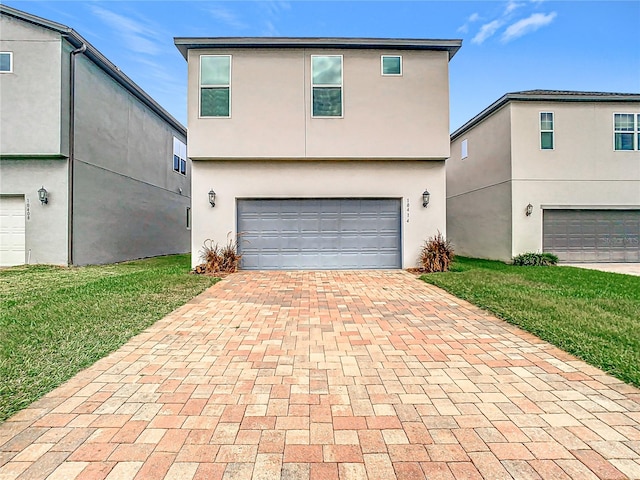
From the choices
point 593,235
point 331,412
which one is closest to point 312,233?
point 331,412

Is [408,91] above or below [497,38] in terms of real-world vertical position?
below

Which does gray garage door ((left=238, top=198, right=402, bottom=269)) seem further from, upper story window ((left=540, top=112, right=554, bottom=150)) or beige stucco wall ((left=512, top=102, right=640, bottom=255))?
upper story window ((left=540, top=112, right=554, bottom=150))

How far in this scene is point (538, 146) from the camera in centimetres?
1173

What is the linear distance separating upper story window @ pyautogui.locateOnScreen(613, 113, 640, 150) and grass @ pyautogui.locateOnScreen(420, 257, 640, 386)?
6.21 m

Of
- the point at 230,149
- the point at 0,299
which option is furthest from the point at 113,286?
the point at 230,149

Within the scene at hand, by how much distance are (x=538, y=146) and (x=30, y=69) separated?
1625 cm

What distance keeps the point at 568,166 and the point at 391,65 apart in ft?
24.8

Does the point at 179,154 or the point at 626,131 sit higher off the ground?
the point at 179,154

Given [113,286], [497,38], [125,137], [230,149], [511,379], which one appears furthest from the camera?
[497,38]

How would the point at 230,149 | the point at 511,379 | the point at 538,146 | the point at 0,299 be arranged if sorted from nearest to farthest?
the point at 511,379 < the point at 0,299 < the point at 230,149 < the point at 538,146

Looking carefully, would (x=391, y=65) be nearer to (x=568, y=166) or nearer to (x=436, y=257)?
(x=436, y=257)

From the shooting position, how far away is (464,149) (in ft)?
49.4

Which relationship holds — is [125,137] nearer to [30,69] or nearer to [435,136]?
[30,69]

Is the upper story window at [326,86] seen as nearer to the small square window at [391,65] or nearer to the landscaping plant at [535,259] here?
the small square window at [391,65]
